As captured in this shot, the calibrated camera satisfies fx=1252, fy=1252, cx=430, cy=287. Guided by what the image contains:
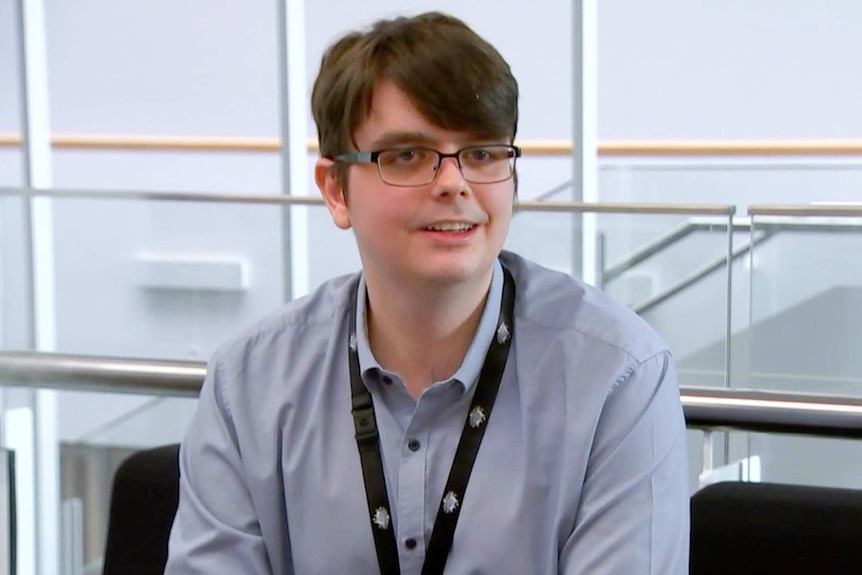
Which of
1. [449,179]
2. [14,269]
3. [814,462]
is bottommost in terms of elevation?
[814,462]

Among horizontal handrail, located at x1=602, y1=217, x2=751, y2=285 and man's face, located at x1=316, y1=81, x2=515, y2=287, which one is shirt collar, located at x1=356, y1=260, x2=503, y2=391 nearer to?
man's face, located at x1=316, y1=81, x2=515, y2=287

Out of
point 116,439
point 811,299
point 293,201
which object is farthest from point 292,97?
point 811,299

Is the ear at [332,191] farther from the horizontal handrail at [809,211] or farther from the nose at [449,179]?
the horizontal handrail at [809,211]

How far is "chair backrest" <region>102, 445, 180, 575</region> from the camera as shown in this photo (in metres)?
1.58

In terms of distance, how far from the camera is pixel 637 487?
1323mm

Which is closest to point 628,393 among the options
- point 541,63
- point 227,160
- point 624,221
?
point 624,221

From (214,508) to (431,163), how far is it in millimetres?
475

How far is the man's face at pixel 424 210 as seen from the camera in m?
1.34

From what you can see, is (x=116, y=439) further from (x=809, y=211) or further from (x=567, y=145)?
(x=809, y=211)

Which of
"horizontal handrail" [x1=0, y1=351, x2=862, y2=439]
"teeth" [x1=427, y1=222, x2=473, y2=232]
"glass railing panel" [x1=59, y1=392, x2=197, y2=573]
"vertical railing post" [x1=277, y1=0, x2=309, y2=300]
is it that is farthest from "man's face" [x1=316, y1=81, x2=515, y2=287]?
"vertical railing post" [x1=277, y1=0, x2=309, y2=300]

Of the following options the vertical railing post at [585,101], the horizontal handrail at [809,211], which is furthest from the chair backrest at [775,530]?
the vertical railing post at [585,101]

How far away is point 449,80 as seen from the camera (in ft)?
4.41

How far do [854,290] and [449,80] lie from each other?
8.16 feet

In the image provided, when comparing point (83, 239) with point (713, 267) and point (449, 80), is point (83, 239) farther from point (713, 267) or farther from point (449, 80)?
point (449, 80)
